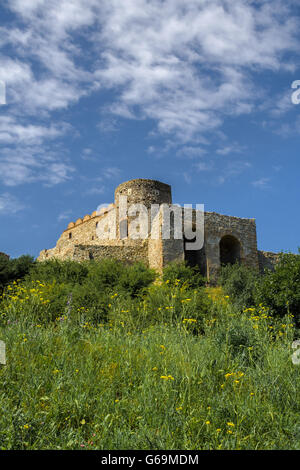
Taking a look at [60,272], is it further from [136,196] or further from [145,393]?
[145,393]

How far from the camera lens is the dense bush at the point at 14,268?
15937 mm

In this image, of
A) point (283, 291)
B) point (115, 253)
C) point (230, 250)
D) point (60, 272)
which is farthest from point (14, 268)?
point (283, 291)

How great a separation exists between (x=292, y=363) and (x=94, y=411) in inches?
97.4

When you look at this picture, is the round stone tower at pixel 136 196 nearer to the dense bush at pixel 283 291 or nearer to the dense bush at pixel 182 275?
the dense bush at pixel 182 275

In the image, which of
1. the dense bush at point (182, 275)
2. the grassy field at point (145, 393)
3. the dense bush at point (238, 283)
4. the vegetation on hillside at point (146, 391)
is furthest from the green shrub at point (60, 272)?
the grassy field at point (145, 393)

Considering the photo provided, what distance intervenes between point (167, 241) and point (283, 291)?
7.17 meters

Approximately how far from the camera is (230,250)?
1978 centimetres

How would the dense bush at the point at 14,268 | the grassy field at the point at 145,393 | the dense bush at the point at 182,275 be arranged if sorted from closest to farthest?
the grassy field at the point at 145,393 < the dense bush at the point at 182,275 < the dense bush at the point at 14,268

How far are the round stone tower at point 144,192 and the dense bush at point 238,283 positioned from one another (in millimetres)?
7488

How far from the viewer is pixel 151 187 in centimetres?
A: 2358

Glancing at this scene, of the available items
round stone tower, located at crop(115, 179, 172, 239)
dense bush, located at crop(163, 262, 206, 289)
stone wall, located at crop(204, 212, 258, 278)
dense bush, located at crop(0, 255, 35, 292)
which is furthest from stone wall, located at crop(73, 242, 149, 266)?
round stone tower, located at crop(115, 179, 172, 239)

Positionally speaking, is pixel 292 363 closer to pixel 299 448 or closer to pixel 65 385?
pixel 299 448

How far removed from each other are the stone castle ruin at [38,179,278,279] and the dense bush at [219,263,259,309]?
24.0 inches

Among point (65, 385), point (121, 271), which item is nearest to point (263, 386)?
point (65, 385)
